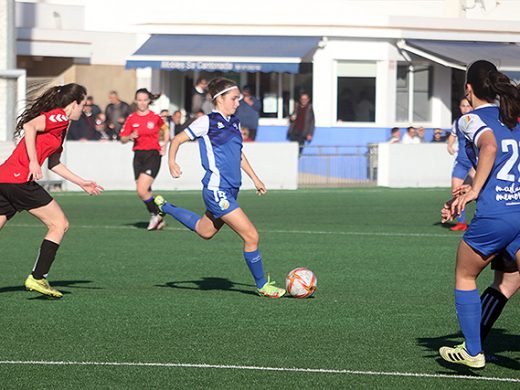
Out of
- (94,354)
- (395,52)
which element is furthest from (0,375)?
(395,52)

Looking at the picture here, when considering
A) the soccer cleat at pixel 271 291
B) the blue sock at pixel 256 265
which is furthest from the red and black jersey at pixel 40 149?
the soccer cleat at pixel 271 291

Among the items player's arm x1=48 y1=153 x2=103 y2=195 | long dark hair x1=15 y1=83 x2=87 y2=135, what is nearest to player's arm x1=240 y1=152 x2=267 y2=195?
player's arm x1=48 y1=153 x2=103 y2=195

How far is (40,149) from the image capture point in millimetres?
10383

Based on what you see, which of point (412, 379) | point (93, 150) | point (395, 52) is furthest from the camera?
point (395, 52)

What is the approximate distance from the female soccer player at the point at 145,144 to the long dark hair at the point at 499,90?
9950 mm

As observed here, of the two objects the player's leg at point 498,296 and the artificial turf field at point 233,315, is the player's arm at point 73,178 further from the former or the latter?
the player's leg at point 498,296

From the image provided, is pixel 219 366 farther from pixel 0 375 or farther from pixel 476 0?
pixel 476 0

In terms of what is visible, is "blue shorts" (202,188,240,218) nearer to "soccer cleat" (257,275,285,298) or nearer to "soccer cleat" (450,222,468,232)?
"soccer cleat" (257,275,285,298)

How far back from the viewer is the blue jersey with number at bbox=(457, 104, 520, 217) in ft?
23.5

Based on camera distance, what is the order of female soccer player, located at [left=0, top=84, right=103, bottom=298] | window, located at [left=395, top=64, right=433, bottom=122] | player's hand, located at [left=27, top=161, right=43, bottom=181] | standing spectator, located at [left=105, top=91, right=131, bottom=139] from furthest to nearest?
window, located at [left=395, top=64, right=433, bottom=122], standing spectator, located at [left=105, top=91, right=131, bottom=139], female soccer player, located at [left=0, top=84, right=103, bottom=298], player's hand, located at [left=27, top=161, right=43, bottom=181]

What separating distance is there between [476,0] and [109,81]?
37.8 feet

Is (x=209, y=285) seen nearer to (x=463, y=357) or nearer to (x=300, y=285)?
(x=300, y=285)

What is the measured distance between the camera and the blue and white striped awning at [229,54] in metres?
32.8

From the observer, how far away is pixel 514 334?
9.00 meters
